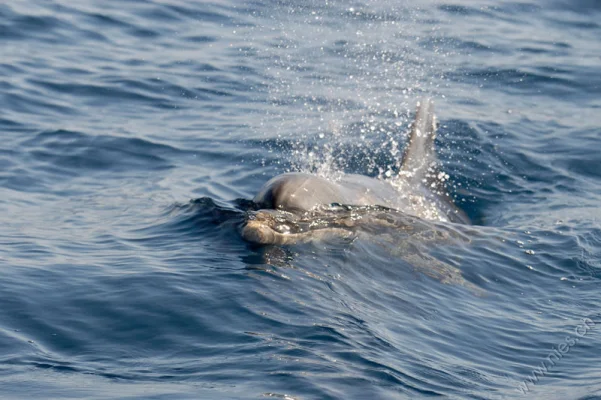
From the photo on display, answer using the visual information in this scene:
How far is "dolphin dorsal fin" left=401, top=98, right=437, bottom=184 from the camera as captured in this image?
12.1 metres

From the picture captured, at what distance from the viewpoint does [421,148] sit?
482 inches

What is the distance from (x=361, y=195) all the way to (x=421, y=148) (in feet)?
7.85

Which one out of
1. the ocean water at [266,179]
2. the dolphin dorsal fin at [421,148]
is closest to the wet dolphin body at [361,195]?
the dolphin dorsal fin at [421,148]

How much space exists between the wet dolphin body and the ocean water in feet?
0.84

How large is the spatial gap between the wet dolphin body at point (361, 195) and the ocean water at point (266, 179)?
26cm

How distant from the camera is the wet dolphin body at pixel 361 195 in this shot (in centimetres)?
874

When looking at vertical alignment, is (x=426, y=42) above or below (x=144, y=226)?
above

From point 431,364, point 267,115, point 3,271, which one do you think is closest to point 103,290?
point 3,271

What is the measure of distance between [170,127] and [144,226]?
4676 millimetres

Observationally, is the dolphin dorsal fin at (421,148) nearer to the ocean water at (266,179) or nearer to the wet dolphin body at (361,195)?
the wet dolphin body at (361,195)

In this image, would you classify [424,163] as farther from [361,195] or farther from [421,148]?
[361,195]

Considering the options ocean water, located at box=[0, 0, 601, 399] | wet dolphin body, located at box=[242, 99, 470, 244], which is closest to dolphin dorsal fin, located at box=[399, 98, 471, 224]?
wet dolphin body, located at box=[242, 99, 470, 244]

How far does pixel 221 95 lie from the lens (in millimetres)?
Result: 16234

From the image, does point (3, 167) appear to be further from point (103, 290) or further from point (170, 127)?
point (103, 290)
